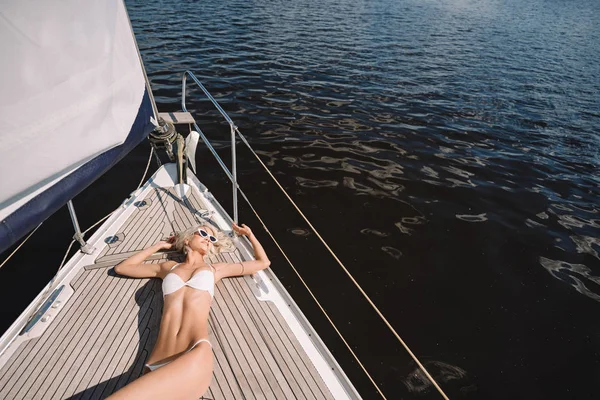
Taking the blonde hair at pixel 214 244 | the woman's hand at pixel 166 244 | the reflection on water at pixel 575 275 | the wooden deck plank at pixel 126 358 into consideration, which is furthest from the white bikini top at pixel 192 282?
the reflection on water at pixel 575 275

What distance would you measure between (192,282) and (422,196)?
600 cm

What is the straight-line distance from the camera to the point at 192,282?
366 cm

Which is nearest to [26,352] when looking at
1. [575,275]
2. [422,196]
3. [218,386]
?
[218,386]

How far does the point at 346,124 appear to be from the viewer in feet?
36.8

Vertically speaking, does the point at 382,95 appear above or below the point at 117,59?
below

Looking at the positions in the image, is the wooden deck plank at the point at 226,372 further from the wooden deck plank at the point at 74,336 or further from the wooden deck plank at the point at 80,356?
the wooden deck plank at the point at 74,336

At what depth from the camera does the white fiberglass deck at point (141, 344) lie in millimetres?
3109

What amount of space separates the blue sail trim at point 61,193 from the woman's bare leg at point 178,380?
1299 mm

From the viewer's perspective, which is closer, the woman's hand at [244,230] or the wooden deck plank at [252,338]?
the wooden deck plank at [252,338]

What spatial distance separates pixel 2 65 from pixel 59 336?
2.65 meters

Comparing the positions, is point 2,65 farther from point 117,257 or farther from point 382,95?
point 382,95

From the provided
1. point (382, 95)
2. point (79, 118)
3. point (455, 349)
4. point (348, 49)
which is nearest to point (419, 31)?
point (348, 49)

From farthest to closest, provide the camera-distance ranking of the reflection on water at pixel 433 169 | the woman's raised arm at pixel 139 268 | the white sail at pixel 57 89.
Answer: the reflection on water at pixel 433 169
the woman's raised arm at pixel 139 268
the white sail at pixel 57 89

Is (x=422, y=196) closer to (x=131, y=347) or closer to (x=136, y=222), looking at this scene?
(x=136, y=222)
